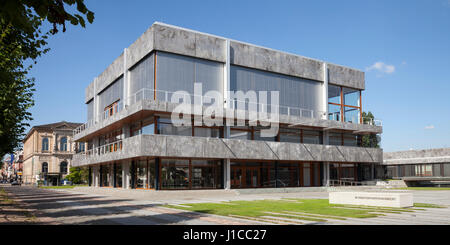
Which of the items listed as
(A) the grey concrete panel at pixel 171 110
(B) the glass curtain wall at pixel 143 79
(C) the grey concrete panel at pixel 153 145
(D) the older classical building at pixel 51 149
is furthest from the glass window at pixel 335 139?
(D) the older classical building at pixel 51 149

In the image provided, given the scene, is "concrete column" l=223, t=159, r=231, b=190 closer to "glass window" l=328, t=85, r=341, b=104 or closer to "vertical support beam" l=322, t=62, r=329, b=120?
"vertical support beam" l=322, t=62, r=329, b=120

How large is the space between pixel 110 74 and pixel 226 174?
60.0 feet

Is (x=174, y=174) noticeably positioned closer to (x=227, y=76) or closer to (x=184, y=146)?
(x=184, y=146)

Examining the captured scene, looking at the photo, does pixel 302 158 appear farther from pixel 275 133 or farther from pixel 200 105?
pixel 200 105

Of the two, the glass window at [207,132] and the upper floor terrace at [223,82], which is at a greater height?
the upper floor terrace at [223,82]

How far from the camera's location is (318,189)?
3991cm

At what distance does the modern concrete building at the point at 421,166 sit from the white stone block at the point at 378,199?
1444 inches

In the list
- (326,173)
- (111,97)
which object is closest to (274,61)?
(326,173)

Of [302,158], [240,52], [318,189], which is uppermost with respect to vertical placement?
[240,52]

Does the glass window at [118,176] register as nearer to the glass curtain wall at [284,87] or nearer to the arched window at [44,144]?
the glass curtain wall at [284,87]

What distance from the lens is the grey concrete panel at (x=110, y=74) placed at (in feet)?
134
